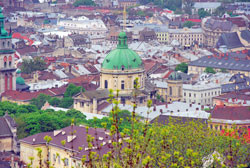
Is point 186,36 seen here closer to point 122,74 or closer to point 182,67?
point 182,67

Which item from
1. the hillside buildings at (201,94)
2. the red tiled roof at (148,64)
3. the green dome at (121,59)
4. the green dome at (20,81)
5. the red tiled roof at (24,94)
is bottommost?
the hillside buildings at (201,94)

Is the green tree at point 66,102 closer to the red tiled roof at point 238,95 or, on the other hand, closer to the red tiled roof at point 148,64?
the red tiled roof at point 238,95

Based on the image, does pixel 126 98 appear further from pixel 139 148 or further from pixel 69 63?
pixel 139 148

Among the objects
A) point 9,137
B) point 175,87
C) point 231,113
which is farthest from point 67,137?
point 175,87

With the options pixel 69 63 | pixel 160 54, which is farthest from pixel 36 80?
pixel 160 54

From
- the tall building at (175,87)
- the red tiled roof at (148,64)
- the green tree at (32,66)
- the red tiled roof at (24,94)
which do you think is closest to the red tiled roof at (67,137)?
the red tiled roof at (24,94)

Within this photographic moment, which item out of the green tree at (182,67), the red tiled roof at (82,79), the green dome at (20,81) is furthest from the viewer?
the green tree at (182,67)
